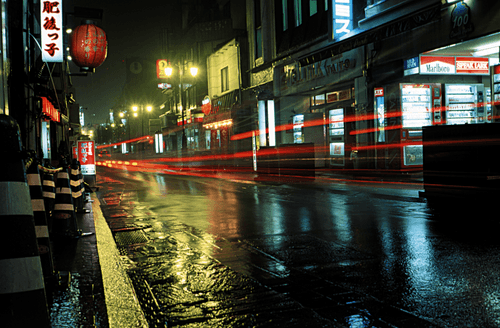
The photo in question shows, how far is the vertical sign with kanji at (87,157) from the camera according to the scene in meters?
18.3

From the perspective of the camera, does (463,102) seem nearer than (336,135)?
Yes

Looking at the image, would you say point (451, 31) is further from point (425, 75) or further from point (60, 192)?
point (60, 192)

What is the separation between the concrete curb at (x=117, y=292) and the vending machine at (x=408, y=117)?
564 inches

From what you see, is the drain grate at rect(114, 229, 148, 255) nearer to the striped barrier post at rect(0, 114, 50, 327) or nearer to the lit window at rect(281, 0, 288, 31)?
the striped barrier post at rect(0, 114, 50, 327)

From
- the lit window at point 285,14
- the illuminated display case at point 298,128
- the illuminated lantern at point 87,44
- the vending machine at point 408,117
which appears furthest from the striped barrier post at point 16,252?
the lit window at point 285,14

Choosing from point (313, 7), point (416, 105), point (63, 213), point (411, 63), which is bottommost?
point (63, 213)

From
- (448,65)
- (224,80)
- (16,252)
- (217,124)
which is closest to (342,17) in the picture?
(448,65)

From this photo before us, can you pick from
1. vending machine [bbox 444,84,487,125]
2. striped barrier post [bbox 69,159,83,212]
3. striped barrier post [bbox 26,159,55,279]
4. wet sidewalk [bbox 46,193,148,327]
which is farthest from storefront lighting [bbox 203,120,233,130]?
striped barrier post [bbox 26,159,55,279]

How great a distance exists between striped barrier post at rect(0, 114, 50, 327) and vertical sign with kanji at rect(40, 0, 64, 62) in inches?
522

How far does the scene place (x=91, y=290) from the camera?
472 cm

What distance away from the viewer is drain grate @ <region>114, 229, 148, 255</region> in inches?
270

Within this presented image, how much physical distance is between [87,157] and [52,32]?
17.2 feet

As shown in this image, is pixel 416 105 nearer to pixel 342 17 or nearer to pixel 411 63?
pixel 411 63

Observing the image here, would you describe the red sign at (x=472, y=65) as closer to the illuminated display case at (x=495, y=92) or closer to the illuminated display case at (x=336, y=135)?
the illuminated display case at (x=495, y=92)
